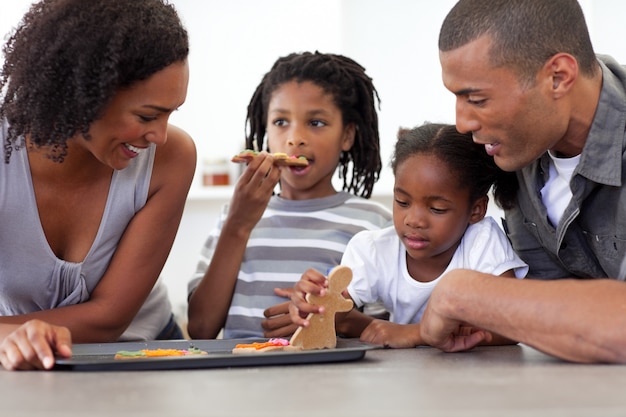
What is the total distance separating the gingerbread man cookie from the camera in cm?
153

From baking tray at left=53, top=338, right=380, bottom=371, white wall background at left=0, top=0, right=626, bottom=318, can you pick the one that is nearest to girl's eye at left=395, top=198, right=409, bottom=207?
baking tray at left=53, top=338, right=380, bottom=371

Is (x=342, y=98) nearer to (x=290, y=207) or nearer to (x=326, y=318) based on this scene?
(x=290, y=207)

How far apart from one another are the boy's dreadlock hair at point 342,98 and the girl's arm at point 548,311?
121 cm

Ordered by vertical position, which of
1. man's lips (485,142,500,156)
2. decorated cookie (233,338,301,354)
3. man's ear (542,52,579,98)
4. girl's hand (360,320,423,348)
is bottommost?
girl's hand (360,320,423,348)

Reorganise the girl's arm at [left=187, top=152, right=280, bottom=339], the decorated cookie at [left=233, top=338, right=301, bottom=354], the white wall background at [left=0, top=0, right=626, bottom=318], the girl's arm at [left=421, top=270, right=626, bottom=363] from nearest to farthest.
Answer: the girl's arm at [left=421, top=270, right=626, bottom=363] → the decorated cookie at [left=233, top=338, right=301, bottom=354] → the girl's arm at [left=187, top=152, right=280, bottom=339] → the white wall background at [left=0, top=0, right=626, bottom=318]

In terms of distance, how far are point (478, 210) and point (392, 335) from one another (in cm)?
48

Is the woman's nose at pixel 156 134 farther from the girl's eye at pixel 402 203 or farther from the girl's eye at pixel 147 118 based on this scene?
the girl's eye at pixel 402 203

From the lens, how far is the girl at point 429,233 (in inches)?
75.9

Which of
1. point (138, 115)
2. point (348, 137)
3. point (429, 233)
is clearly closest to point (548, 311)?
point (429, 233)

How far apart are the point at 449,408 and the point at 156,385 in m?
0.42

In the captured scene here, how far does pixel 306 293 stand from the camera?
1.61m

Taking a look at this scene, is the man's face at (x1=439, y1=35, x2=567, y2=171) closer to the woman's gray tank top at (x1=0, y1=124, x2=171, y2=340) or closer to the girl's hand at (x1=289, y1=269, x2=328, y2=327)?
the girl's hand at (x1=289, y1=269, x2=328, y2=327)

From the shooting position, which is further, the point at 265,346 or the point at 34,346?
the point at 265,346

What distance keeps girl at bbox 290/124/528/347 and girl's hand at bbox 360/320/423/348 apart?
17cm
